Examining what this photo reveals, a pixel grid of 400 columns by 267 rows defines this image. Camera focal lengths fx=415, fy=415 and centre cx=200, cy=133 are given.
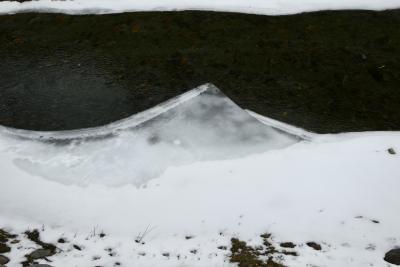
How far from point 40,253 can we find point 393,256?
5298 millimetres

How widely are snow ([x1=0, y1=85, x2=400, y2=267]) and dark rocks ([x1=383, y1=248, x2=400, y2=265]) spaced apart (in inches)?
4.2

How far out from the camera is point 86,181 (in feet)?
25.6

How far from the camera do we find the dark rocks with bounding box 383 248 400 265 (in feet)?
20.5

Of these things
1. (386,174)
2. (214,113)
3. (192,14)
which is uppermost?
(192,14)

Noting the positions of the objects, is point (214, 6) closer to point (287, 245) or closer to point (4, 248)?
point (287, 245)

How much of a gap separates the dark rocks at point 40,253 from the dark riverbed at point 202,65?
340 cm

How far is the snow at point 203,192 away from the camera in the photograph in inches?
259

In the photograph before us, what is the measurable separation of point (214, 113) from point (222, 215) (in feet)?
9.03

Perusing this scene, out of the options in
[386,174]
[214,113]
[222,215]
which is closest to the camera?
[222,215]

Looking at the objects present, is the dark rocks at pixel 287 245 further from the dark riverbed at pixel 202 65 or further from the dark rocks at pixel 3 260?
the dark rocks at pixel 3 260

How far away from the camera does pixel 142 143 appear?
28.1 ft

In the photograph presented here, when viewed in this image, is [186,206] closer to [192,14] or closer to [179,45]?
[179,45]

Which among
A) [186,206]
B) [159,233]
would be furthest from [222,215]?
[159,233]

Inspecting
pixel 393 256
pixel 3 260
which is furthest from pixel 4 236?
pixel 393 256
